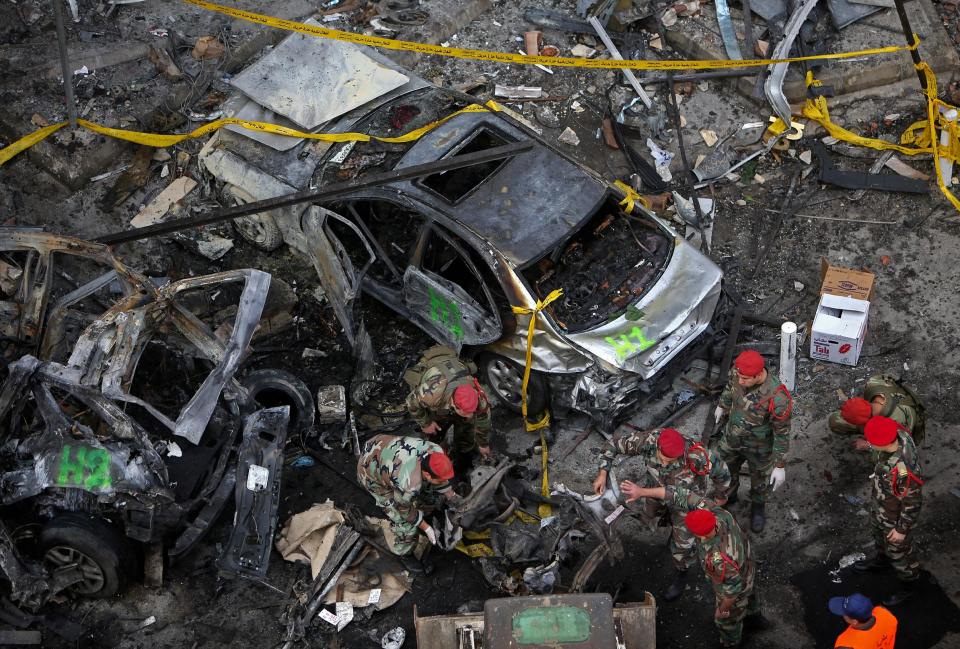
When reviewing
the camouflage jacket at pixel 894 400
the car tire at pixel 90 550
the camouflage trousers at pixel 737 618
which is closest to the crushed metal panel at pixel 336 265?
the car tire at pixel 90 550

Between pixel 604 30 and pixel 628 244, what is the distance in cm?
406

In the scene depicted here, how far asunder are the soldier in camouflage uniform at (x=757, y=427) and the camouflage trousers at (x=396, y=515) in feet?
8.32

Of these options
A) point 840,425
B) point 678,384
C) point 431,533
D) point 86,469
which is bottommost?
point 678,384

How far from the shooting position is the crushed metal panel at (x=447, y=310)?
888 cm

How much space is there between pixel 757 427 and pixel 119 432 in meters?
4.80

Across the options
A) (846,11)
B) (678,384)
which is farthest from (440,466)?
(846,11)

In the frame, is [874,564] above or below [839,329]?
below

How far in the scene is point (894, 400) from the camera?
7828 mm

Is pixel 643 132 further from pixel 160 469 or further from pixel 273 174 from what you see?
pixel 160 469

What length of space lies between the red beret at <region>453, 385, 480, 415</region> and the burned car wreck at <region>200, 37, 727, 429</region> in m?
0.92

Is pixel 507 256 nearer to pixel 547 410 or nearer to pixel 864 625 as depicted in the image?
pixel 547 410

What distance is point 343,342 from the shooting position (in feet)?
33.1

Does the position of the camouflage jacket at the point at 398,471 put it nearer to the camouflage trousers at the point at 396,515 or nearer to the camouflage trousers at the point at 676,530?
the camouflage trousers at the point at 396,515

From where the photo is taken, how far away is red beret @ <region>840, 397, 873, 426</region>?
762 cm
